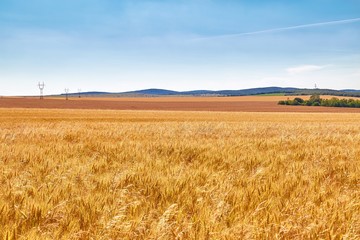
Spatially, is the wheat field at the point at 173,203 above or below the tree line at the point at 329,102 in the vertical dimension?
below

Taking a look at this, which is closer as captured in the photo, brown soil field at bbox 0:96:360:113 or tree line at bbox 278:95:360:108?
brown soil field at bbox 0:96:360:113

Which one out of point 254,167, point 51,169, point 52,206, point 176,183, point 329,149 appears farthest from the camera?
point 329,149

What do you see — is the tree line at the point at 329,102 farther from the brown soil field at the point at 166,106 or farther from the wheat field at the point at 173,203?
the wheat field at the point at 173,203

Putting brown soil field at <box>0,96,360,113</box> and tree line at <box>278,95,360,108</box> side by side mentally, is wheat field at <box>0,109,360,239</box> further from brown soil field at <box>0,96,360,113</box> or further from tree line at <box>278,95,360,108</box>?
tree line at <box>278,95,360,108</box>

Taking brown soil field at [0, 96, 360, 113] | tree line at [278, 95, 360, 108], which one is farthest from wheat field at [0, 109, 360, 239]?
tree line at [278, 95, 360, 108]

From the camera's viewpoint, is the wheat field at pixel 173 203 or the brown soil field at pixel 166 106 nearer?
the wheat field at pixel 173 203

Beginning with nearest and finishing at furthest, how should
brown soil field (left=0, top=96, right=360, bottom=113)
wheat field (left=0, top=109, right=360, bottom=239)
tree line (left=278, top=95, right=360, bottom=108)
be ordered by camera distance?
1. wheat field (left=0, top=109, right=360, bottom=239)
2. brown soil field (left=0, top=96, right=360, bottom=113)
3. tree line (left=278, top=95, right=360, bottom=108)

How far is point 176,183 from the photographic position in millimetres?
4309

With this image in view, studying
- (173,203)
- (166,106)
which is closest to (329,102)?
(166,106)

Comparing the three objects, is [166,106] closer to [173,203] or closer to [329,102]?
[329,102]

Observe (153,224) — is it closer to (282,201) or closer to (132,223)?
(132,223)

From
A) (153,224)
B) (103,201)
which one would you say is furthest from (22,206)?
(153,224)

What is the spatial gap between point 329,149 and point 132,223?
6.96 meters

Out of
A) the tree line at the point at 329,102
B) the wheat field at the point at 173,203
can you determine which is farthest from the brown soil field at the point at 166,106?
the wheat field at the point at 173,203
